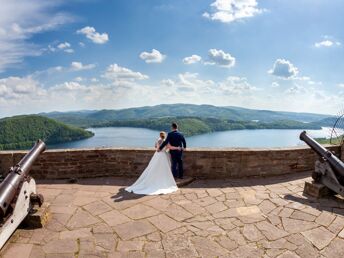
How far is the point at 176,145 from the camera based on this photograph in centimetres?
646

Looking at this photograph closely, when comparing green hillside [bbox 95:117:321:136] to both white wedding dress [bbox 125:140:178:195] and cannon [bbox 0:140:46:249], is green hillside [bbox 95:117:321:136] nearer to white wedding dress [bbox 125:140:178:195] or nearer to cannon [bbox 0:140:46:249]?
white wedding dress [bbox 125:140:178:195]

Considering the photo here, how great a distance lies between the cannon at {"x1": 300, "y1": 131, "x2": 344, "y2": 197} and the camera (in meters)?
5.08

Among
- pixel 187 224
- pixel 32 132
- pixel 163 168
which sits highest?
pixel 163 168

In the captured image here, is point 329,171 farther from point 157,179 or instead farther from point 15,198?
point 15,198

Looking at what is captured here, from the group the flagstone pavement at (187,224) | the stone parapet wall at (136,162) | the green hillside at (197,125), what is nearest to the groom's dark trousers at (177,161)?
the stone parapet wall at (136,162)

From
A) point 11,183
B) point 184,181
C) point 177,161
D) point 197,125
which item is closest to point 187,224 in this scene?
point 184,181

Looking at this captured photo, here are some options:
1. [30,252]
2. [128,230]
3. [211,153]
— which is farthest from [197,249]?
[211,153]

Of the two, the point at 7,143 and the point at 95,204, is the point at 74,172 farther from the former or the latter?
the point at 7,143

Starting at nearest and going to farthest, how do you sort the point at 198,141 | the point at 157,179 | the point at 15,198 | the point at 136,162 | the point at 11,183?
1. the point at 11,183
2. the point at 15,198
3. the point at 157,179
4. the point at 136,162
5. the point at 198,141

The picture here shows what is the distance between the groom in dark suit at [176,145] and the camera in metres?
6.40

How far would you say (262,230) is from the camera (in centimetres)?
408

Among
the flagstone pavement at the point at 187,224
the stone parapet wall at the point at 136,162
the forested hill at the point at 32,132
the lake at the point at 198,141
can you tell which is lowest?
the lake at the point at 198,141

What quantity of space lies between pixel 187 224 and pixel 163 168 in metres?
2.08

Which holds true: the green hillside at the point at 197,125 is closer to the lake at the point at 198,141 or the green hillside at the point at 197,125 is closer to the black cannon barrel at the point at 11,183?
the lake at the point at 198,141
